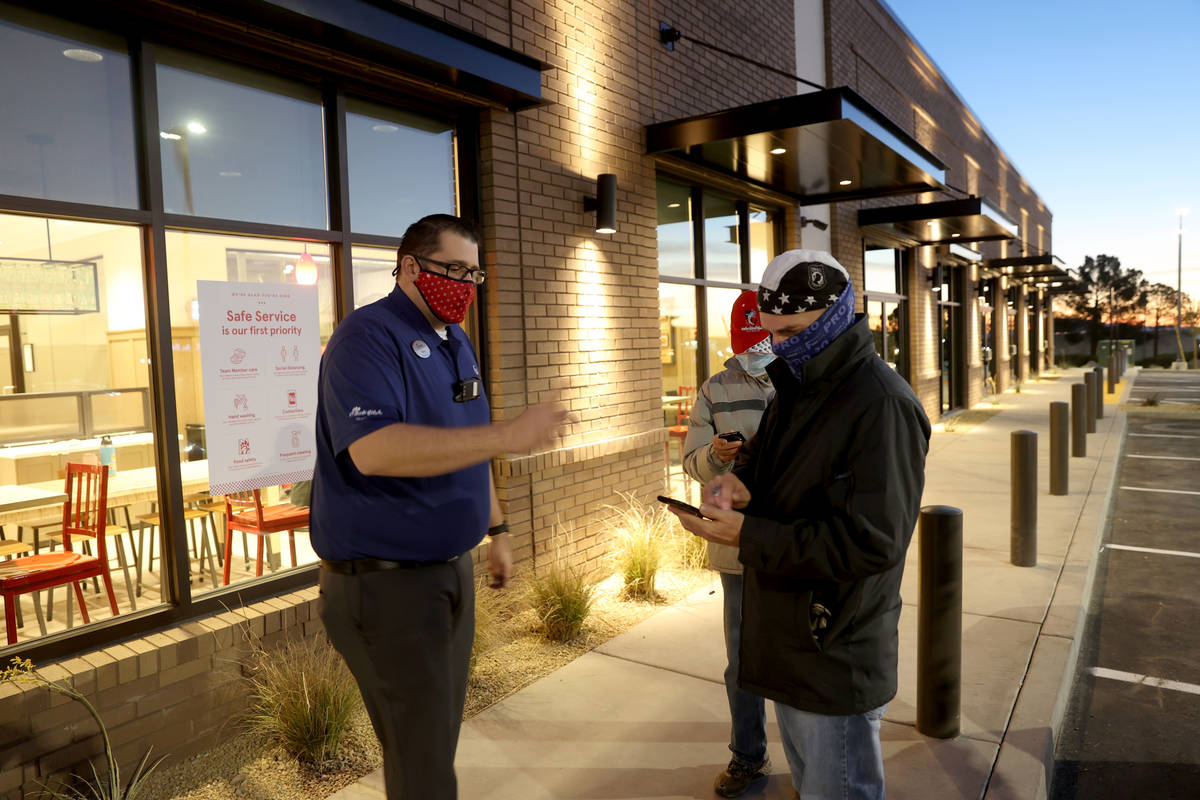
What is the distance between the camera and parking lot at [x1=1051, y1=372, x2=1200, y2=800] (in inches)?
146

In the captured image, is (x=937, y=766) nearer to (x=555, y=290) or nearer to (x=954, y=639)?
(x=954, y=639)

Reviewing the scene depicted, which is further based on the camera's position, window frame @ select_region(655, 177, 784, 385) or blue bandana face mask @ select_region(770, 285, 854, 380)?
window frame @ select_region(655, 177, 784, 385)

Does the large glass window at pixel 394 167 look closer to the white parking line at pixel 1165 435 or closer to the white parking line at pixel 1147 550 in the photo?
A: the white parking line at pixel 1147 550

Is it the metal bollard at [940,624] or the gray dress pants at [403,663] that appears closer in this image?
the gray dress pants at [403,663]

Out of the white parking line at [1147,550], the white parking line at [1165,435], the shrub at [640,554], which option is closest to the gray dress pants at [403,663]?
the shrub at [640,554]

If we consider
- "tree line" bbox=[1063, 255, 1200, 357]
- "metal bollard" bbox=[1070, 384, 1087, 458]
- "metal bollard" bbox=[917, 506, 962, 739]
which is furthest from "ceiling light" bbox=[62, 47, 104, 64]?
"tree line" bbox=[1063, 255, 1200, 357]

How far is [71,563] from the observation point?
4262mm

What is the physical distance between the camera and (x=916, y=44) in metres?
16.9

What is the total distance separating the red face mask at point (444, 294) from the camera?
8.07 ft

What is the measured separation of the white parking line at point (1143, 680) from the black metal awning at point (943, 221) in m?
9.07

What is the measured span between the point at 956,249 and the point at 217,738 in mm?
17463

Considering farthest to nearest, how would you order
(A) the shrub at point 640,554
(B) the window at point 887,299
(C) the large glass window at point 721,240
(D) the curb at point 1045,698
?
(B) the window at point 887,299 < (C) the large glass window at point 721,240 < (A) the shrub at point 640,554 < (D) the curb at point 1045,698

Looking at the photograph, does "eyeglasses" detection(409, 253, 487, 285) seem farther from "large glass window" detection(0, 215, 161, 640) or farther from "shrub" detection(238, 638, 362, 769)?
"large glass window" detection(0, 215, 161, 640)

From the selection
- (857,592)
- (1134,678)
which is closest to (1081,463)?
(1134,678)
